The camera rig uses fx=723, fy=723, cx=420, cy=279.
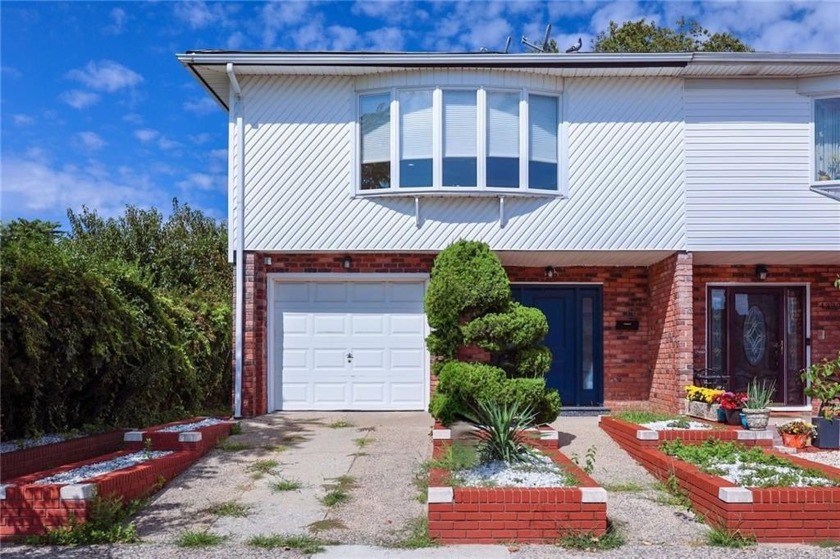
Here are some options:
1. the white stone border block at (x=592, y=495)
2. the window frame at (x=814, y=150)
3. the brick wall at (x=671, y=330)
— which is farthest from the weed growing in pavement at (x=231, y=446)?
the window frame at (x=814, y=150)

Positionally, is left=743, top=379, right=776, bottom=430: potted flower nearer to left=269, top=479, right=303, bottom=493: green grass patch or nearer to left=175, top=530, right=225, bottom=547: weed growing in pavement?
left=269, top=479, right=303, bottom=493: green grass patch

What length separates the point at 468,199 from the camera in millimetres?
10984

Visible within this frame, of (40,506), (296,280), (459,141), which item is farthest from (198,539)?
(459,141)

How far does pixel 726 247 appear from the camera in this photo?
36.3ft

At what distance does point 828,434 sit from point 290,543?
23.3 ft

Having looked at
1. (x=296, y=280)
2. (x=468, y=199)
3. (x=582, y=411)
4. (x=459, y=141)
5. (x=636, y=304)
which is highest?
(x=459, y=141)

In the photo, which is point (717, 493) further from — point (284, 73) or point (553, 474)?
point (284, 73)

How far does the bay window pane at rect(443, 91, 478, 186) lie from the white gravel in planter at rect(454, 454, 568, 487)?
5.17 metres

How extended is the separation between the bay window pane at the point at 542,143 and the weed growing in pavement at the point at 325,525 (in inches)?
253

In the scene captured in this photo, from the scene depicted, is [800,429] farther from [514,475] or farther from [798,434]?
[514,475]

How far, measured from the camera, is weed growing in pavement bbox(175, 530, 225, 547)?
570 cm

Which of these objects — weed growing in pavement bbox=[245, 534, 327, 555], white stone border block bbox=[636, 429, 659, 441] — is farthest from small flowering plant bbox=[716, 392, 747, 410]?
weed growing in pavement bbox=[245, 534, 327, 555]

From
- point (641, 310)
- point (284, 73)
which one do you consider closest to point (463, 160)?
point (284, 73)

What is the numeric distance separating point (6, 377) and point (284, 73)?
19.7 ft
